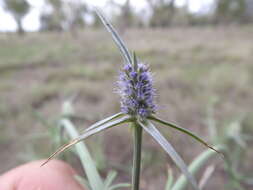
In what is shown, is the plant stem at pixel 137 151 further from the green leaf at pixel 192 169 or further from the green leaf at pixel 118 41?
the green leaf at pixel 192 169

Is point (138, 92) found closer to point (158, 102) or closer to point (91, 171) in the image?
point (91, 171)

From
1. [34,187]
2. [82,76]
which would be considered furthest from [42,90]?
[34,187]

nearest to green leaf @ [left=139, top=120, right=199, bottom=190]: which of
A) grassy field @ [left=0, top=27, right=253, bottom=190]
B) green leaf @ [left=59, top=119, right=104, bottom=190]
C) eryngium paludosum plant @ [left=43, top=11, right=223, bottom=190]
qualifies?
eryngium paludosum plant @ [left=43, top=11, right=223, bottom=190]

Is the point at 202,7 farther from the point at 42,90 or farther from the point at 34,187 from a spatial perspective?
the point at 34,187

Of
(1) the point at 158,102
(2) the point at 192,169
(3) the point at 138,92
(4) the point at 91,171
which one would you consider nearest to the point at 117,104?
(1) the point at 158,102

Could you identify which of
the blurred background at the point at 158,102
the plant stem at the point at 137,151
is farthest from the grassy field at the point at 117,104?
the plant stem at the point at 137,151

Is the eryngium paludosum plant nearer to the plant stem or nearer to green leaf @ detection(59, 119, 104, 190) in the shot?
the plant stem
